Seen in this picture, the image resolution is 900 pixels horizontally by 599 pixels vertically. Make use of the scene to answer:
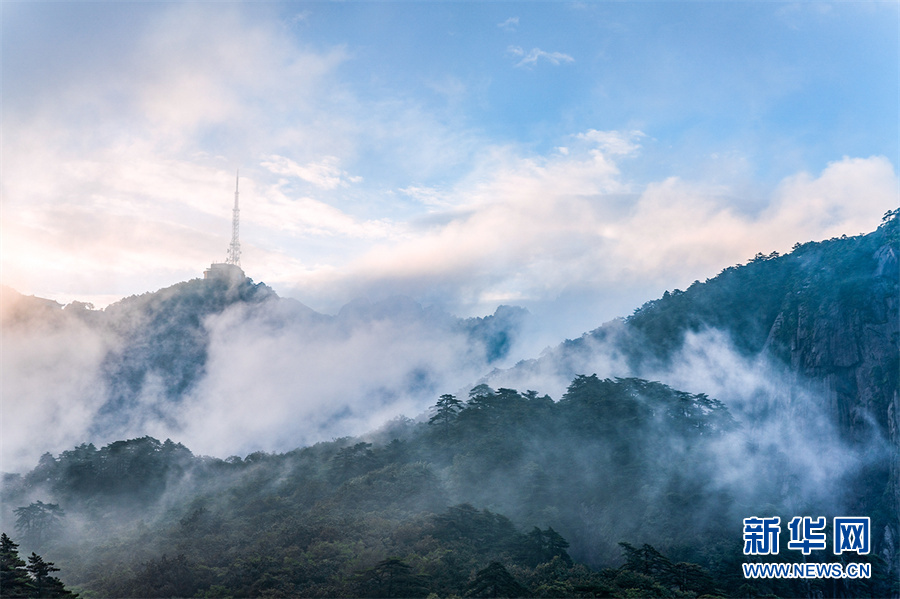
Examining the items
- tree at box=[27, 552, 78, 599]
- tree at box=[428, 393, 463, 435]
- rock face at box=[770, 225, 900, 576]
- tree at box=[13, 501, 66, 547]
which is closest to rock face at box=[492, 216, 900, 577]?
→ rock face at box=[770, 225, 900, 576]

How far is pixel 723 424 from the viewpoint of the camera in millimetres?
63031

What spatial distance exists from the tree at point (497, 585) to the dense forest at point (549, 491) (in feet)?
0.26

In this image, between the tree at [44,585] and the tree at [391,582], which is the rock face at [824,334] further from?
the tree at [44,585]

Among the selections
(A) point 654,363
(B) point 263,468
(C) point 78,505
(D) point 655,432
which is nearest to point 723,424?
(D) point 655,432

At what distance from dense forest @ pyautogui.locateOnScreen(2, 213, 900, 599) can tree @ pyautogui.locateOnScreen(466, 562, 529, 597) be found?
0.08m

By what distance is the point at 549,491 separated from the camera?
5728 cm

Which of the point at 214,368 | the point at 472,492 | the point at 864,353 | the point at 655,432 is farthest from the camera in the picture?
the point at 214,368

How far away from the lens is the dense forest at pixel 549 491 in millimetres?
39000

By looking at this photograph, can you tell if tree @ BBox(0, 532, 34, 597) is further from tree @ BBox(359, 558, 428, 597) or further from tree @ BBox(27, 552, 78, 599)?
tree @ BBox(359, 558, 428, 597)

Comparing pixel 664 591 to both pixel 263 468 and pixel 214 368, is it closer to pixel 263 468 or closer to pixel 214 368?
pixel 263 468

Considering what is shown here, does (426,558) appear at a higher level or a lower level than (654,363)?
lower

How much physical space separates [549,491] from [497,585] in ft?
85.5

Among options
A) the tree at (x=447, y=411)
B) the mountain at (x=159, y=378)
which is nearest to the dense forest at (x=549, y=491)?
the tree at (x=447, y=411)

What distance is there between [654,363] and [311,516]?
58009 mm
